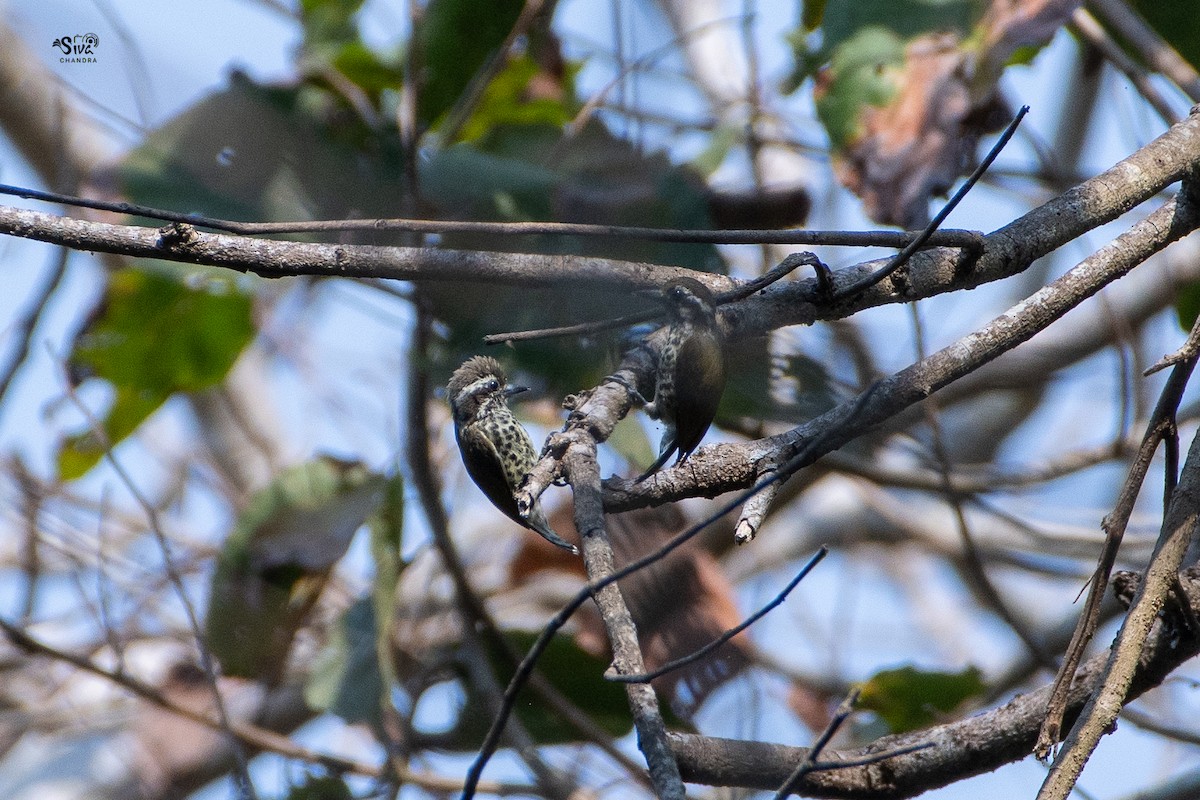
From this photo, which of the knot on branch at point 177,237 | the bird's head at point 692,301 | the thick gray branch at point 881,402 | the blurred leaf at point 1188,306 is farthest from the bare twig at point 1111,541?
the blurred leaf at point 1188,306

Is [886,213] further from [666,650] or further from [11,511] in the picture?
[11,511]

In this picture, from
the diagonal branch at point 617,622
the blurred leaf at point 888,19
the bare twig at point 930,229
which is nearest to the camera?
the diagonal branch at point 617,622

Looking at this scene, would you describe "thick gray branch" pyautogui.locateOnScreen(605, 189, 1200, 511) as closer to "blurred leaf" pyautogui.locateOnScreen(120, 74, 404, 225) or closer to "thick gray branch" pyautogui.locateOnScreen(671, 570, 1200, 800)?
"thick gray branch" pyautogui.locateOnScreen(671, 570, 1200, 800)

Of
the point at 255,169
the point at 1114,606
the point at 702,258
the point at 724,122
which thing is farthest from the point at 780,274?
the point at 724,122

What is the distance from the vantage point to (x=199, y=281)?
11.6 ft

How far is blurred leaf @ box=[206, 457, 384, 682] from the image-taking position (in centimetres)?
340

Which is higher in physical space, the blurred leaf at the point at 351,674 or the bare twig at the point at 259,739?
the blurred leaf at the point at 351,674

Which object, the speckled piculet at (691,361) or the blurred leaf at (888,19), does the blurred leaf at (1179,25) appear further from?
the speckled piculet at (691,361)

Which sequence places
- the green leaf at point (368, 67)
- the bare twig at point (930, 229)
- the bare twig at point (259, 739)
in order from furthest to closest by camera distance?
the green leaf at point (368, 67)
the bare twig at point (259, 739)
the bare twig at point (930, 229)

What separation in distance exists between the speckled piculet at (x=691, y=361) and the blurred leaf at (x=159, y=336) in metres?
2.60

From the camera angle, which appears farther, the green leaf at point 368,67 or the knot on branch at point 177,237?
the green leaf at point 368,67

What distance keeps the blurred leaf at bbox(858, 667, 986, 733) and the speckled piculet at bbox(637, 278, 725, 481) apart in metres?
1.92

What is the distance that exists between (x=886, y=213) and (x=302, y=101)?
1.96 metres

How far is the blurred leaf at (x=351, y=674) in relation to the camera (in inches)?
125
